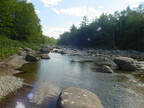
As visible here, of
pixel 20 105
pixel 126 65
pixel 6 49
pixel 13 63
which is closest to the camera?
pixel 20 105

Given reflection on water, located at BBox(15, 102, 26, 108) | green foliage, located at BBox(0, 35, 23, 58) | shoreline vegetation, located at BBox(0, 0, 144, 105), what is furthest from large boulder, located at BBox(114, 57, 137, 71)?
green foliage, located at BBox(0, 35, 23, 58)

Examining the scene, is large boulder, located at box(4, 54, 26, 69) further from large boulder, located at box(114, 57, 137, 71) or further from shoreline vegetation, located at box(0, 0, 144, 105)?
large boulder, located at box(114, 57, 137, 71)

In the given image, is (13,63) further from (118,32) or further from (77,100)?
(118,32)

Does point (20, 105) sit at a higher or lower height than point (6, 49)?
lower

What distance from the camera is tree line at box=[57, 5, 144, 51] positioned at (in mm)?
35906

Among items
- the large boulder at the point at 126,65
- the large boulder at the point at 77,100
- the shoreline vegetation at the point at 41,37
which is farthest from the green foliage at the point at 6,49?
the large boulder at the point at 126,65

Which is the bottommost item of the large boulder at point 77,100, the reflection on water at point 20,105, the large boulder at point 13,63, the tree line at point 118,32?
the reflection on water at point 20,105

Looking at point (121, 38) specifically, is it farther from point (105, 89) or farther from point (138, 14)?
point (105, 89)

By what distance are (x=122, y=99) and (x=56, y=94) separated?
2.92 metres

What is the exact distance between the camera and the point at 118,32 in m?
47.8

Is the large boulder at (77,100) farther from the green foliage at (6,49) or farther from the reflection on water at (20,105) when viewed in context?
the green foliage at (6,49)

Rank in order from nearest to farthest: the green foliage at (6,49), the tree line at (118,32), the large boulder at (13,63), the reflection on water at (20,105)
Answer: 1. the reflection on water at (20,105)
2. the large boulder at (13,63)
3. the green foliage at (6,49)
4. the tree line at (118,32)

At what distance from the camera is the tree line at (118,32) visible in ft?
118

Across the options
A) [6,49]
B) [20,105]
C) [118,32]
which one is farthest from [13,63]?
[118,32]
